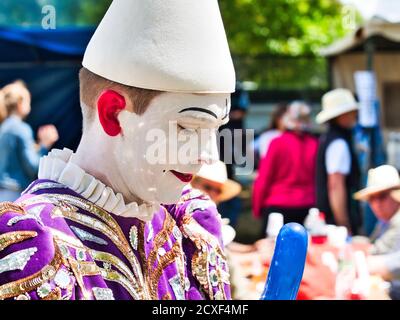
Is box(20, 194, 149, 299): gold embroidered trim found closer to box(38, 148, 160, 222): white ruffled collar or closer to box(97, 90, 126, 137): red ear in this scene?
box(38, 148, 160, 222): white ruffled collar

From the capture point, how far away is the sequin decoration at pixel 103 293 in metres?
1.32

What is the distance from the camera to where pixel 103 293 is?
52.6 inches

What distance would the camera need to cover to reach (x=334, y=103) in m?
5.11

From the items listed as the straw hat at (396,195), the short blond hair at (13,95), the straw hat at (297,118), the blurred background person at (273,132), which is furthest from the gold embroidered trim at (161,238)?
the blurred background person at (273,132)

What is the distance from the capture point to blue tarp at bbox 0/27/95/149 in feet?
16.4

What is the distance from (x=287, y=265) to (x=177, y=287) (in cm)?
23

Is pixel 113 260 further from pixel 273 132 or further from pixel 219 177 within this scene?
pixel 273 132

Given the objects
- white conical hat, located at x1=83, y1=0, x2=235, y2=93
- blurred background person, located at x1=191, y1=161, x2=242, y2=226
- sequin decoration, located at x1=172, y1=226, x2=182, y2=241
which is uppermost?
white conical hat, located at x1=83, y1=0, x2=235, y2=93

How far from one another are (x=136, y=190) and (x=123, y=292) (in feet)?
0.60

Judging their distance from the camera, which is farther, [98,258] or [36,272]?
[98,258]

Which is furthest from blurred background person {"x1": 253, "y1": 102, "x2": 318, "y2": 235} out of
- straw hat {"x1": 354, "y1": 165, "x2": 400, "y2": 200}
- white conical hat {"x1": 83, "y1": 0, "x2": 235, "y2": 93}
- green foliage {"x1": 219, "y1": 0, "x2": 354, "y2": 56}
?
green foliage {"x1": 219, "y1": 0, "x2": 354, "y2": 56}

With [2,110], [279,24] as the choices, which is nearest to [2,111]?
[2,110]
